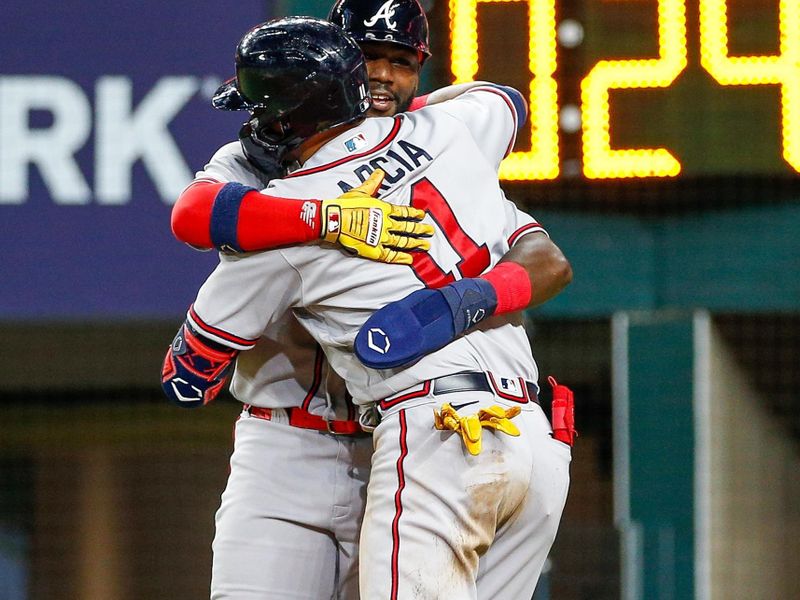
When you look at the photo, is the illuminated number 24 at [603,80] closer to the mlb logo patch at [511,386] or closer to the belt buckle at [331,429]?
the belt buckle at [331,429]

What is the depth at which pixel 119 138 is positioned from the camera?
114 inches

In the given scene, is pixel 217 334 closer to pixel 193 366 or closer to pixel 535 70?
pixel 193 366

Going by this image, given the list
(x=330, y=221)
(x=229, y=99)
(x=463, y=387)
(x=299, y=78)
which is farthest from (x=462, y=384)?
(x=229, y=99)

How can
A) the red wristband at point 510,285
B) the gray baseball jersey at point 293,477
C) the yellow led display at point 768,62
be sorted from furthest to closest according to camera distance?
the yellow led display at point 768,62, the gray baseball jersey at point 293,477, the red wristband at point 510,285

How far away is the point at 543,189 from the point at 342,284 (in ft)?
4.91

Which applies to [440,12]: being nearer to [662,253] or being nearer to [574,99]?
[574,99]

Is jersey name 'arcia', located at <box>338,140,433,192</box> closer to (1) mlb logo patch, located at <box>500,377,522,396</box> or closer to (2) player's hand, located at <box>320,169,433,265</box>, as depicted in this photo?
(2) player's hand, located at <box>320,169,433,265</box>

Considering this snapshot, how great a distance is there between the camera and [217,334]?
1460mm

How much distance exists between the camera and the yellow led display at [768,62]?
2699 mm

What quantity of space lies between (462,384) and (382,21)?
54 cm

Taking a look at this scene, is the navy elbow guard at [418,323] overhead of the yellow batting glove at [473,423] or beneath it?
overhead

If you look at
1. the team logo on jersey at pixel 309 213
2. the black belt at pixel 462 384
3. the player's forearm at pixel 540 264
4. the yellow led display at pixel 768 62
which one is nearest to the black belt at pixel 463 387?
the black belt at pixel 462 384

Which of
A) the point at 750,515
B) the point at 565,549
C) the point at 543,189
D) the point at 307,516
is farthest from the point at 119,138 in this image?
the point at 565,549

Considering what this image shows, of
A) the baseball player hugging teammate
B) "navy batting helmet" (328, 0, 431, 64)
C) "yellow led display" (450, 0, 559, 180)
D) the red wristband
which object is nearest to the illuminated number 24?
"yellow led display" (450, 0, 559, 180)
